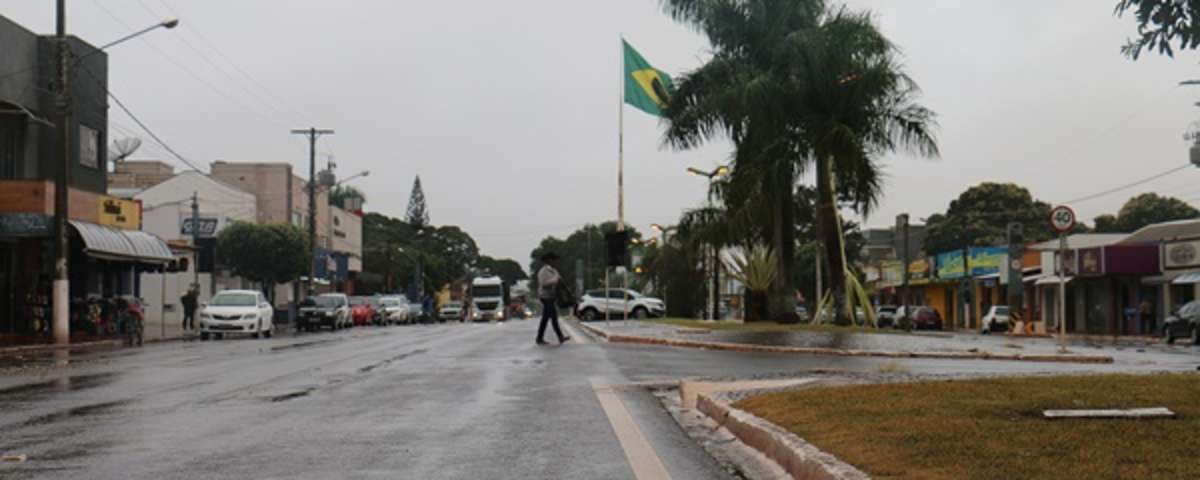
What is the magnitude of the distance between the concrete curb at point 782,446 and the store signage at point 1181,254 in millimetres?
45277

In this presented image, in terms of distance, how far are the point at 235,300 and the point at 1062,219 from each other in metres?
25.9

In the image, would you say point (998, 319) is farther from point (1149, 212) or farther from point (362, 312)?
point (1149, 212)

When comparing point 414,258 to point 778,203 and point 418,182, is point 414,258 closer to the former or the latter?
point 418,182

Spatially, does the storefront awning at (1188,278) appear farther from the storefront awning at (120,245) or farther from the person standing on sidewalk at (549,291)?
the storefront awning at (120,245)

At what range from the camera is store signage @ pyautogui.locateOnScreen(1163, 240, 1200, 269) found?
5059cm

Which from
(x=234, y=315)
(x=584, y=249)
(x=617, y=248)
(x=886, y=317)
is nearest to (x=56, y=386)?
(x=617, y=248)

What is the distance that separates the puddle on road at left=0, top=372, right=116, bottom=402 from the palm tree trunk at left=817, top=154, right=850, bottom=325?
20.9m

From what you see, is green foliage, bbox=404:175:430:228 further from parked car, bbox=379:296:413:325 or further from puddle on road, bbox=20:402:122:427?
puddle on road, bbox=20:402:122:427

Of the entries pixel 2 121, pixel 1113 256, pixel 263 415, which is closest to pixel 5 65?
pixel 2 121

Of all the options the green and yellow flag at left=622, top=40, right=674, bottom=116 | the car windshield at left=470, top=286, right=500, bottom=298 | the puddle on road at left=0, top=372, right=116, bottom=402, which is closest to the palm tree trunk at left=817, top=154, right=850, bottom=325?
the green and yellow flag at left=622, top=40, right=674, bottom=116

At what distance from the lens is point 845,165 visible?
3195 centimetres

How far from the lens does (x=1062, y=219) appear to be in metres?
23.4

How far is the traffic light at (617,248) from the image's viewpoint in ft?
115

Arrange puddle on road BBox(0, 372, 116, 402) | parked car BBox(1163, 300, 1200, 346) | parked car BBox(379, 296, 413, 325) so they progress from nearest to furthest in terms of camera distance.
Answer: puddle on road BBox(0, 372, 116, 402) < parked car BBox(1163, 300, 1200, 346) < parked car BBox(379, 296, 413, 325)
